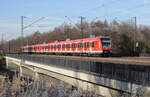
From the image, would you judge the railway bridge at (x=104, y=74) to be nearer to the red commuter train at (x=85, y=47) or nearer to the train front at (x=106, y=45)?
the red commuter train at (x=85, y=47)

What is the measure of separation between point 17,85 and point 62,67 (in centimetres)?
1400

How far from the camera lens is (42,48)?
53562 mm

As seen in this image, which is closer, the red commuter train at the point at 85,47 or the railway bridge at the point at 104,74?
the railway bridge at the point at 104,74

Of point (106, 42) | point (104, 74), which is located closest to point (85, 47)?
point (106, 42)

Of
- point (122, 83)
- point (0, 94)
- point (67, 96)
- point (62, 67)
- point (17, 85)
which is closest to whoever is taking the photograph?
point (0, 94)

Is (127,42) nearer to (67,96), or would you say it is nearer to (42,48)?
(42,48)

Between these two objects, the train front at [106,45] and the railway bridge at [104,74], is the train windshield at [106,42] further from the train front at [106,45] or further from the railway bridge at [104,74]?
the railway bridge at [104,74]

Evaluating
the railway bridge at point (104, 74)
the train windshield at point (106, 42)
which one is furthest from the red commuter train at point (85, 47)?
the railway bridge at point (104, 74)

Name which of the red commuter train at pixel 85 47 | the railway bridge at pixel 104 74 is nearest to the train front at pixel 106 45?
the red commuter train at pixel 85 47

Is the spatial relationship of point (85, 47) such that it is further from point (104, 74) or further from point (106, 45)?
point (104, 74)

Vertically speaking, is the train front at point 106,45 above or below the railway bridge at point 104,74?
above

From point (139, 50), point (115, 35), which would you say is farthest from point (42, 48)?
point (139, 50)

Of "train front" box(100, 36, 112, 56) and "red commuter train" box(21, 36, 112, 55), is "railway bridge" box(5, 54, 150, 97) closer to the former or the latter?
"red commuter train" box(21, 36, 112, 55)

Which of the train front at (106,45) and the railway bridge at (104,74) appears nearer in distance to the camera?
the railway bridge at (104,74)
